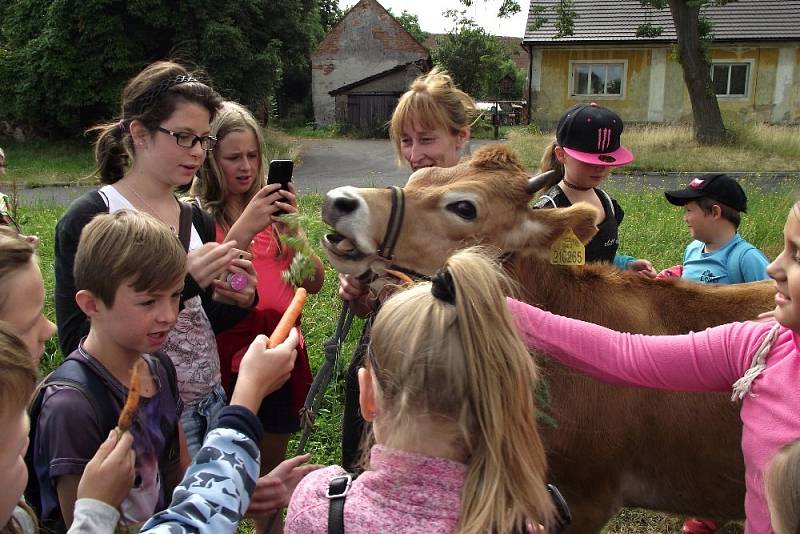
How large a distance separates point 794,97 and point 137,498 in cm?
3414

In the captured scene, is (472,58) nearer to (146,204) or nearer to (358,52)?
(358,52)

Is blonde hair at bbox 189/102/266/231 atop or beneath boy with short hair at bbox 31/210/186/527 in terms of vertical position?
atop

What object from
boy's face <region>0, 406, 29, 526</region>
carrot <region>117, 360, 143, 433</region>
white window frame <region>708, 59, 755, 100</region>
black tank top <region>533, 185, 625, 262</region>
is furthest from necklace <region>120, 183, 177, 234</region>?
white window frame <region>708, 59, 755, 100</region>

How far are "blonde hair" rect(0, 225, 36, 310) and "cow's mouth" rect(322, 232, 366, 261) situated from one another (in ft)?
3.97

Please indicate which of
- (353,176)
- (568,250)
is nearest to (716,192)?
(568,250)

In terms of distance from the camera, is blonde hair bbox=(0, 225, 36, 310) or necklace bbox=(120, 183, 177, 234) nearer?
blonde hair bbox=(0, 225, 36, 310)

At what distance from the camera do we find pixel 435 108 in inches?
134

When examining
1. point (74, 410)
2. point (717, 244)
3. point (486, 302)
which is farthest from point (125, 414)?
point (717, 244)

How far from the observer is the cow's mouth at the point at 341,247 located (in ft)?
9.48

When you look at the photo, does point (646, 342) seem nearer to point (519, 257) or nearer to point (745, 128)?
point (519, 257)

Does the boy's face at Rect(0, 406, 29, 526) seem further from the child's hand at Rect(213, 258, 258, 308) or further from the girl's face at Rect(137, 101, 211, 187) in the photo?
the girl's face at Rect(137, 101, 211, 187)

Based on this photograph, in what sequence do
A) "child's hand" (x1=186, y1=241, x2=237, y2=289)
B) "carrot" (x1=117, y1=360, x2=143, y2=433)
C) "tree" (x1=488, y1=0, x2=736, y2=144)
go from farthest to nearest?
"tree" (x1=488, y1=0, x2=736, y2=144) < "child's hand" (x1=186, y1=241, x2=237, y2=289) < "carrot" (x1=117, y1=360, x2=143, y2=433)

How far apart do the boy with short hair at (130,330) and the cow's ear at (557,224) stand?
171 cm

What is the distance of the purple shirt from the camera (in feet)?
5.96
